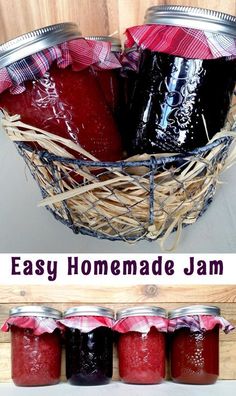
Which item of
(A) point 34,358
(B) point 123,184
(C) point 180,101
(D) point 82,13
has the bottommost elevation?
(A) point 34,358

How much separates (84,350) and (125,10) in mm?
561

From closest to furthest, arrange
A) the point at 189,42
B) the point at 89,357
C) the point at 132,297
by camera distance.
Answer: the point at 189,42 → the point at 89,357 → the point at 132,297

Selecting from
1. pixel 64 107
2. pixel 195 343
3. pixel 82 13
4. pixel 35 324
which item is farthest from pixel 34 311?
pixel 82 13

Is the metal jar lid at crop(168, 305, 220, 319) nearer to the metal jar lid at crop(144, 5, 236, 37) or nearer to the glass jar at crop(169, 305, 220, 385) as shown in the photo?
the glass jar at crop(169, 305, 220, 385)

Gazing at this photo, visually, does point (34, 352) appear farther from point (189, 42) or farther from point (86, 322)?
point (189, 42)

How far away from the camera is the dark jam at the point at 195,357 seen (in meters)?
0.98

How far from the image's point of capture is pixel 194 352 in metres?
0.99

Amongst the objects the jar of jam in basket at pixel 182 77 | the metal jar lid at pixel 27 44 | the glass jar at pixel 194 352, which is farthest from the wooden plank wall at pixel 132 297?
the metal jar lid at pixel 27 44

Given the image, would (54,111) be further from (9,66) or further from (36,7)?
(36,7)

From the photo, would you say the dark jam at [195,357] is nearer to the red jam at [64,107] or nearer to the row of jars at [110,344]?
the row of jars at [110,344]

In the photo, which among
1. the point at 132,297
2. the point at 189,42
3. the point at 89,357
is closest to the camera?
the point at 189,42

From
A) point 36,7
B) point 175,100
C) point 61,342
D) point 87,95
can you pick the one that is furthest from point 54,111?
point 61,342

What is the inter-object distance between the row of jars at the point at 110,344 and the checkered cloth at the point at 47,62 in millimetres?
415

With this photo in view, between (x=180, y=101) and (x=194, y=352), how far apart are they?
43 cm
